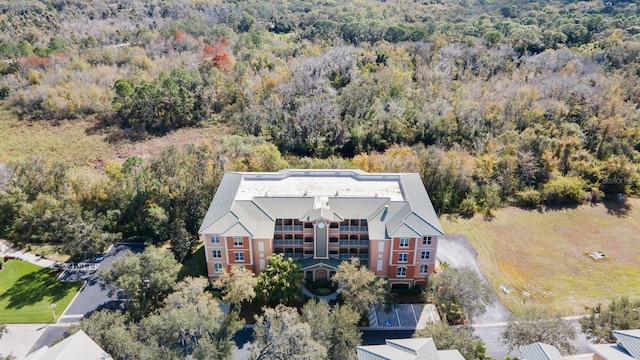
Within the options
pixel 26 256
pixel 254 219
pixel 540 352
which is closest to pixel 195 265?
pixel 254 219

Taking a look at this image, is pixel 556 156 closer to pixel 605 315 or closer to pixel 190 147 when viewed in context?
pixel 605 315

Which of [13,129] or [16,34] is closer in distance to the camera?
[13,129]

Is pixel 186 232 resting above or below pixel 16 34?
below

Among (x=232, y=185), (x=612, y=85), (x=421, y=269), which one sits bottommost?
(x=421, y=269)

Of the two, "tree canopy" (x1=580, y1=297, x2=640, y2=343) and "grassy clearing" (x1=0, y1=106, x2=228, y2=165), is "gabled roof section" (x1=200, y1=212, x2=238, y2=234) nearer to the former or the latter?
"grassy clearing" (x1=0, y1=106, x2=228, y2=165)

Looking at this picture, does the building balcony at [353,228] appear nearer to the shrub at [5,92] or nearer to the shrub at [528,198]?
the shrub at [528,198]

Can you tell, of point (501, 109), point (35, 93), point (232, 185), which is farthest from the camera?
point (35, 93)

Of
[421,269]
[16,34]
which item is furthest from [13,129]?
[421,269]

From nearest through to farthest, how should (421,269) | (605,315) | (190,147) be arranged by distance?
(605,315)
(421,269)
(190,147)
